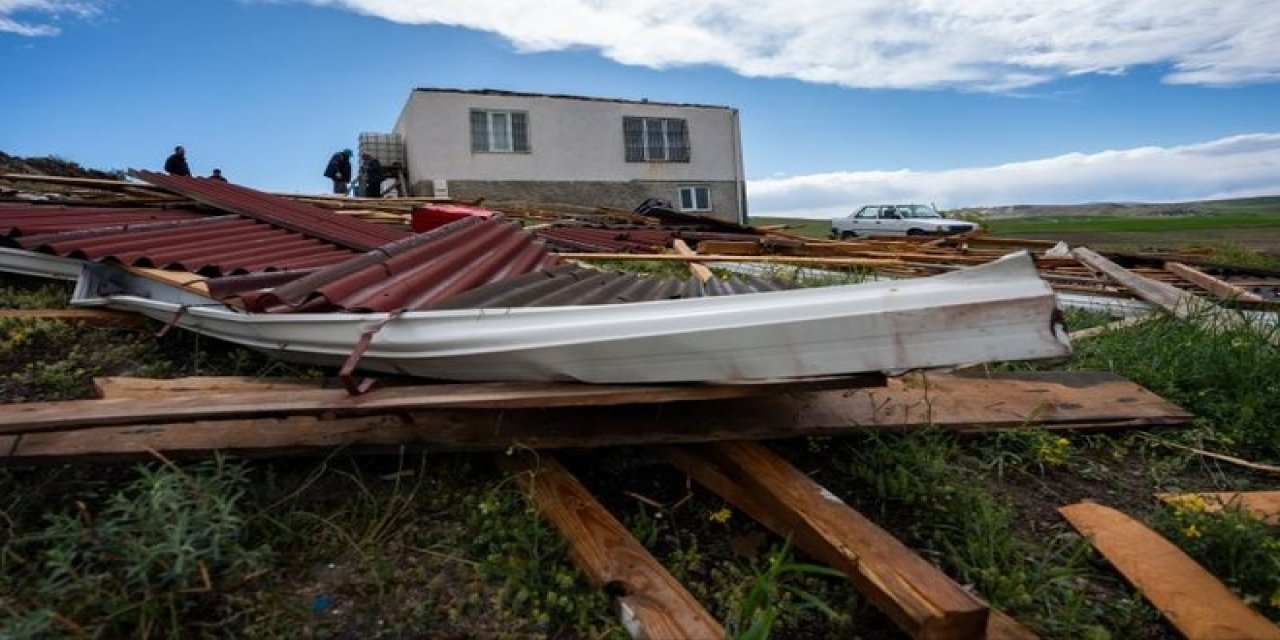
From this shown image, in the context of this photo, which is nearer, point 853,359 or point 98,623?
point 98,623

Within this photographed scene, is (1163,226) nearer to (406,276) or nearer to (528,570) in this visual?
(406,276)

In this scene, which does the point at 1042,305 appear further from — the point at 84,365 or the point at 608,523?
the point at 84,365

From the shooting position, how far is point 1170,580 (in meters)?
1.65

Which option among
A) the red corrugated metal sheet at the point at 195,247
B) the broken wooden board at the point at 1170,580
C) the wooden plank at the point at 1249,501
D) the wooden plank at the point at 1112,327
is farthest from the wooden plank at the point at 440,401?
the wooden plank at the point at 1112,327

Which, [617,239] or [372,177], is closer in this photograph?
[617,239]

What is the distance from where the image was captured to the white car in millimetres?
17859

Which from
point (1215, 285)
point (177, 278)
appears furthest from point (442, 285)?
point (1215, 285)

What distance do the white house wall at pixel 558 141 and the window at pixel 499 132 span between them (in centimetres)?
15

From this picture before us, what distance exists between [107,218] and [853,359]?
5181 millimetres

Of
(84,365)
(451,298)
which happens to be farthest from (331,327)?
(84,365)

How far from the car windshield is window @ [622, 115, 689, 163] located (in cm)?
678

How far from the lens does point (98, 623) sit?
1340 millimetres

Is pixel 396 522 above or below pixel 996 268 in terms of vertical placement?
below

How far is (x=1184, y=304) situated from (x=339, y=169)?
17.2 meters
